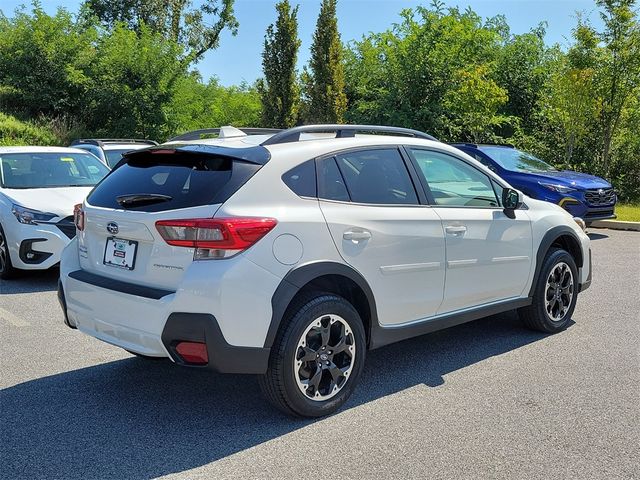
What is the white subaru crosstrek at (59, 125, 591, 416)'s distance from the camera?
11.2ft

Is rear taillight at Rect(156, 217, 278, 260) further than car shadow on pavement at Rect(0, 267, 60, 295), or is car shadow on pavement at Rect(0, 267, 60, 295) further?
car shadow on pavement at Rect(0, 267, 60, 295)

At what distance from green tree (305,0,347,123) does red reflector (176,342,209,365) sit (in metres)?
23.1

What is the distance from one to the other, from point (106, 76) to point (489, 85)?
13.6 metres

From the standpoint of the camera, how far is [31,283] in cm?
750

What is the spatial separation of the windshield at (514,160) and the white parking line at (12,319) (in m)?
8.78

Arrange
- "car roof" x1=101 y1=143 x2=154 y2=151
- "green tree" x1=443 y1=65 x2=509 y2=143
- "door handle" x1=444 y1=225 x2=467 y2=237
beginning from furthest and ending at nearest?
"green tree" x1=443 y1=65 x2=509 y2=143, "car roof" x1=101 y1=143 x2=154 y2=151, "door handle" x1=444 y1=225 x2=467 y2=237

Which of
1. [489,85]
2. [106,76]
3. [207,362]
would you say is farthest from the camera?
[106,76]

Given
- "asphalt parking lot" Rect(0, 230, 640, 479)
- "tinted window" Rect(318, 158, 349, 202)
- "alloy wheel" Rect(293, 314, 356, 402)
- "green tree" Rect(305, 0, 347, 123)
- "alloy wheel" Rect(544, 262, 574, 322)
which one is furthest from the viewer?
"green tree" Rect(305, 0, 347, 123)

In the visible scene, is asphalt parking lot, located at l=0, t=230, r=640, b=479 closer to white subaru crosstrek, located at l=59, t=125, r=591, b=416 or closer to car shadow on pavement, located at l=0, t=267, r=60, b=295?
white subaru crosstrek, located at l=59, t=125, r=591, b=416

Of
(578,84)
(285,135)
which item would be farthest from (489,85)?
(285,135)

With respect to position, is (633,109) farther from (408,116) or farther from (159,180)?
(159,180)

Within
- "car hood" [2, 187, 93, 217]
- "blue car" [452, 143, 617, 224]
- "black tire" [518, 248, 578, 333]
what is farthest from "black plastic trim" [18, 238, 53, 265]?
"blue car" [452, 143, 617, 224]

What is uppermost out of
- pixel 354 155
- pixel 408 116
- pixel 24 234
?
pixel 408 116

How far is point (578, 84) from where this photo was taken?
15750 millimetres
